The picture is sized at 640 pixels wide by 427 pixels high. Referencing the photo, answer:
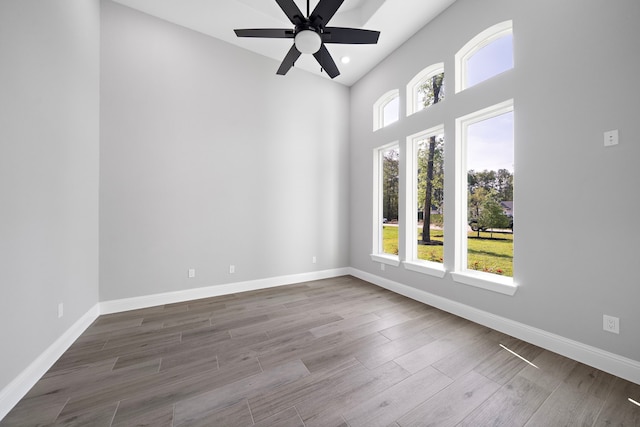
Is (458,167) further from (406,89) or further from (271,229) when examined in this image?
(271,229)

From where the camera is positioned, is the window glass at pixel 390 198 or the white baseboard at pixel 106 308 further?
the window glass at pixel 390 198

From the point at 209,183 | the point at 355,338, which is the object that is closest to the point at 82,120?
the point at 209,183

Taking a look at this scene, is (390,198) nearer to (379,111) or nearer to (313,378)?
(379,111)

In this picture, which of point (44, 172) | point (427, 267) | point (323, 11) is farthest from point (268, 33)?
point (427, 267)

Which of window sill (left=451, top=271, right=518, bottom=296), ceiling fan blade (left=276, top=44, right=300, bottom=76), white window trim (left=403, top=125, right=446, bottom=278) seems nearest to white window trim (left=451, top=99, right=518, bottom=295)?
window sill (left=451, top=271, right=518, bottom=296)

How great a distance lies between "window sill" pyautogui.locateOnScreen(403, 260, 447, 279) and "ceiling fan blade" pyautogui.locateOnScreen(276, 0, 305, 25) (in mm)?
3216

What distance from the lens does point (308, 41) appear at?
225 cm

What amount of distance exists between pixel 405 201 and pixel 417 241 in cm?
66

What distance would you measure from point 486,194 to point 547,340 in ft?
5.08

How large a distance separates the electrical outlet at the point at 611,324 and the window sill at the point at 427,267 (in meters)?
1.35

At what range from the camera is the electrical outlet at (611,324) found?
1.85m

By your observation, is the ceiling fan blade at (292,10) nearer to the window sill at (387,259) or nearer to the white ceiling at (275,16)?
the white ceiling at (275,16)

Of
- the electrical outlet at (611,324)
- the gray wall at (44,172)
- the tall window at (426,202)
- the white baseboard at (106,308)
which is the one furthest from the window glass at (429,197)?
the gray wall at (44,172)

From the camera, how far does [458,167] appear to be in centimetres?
303
